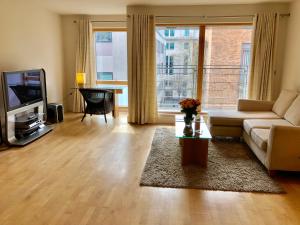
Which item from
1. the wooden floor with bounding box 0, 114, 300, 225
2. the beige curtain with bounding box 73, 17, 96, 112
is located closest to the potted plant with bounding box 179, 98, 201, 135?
the wooden floor with bounding box 0, 114, 300, 225

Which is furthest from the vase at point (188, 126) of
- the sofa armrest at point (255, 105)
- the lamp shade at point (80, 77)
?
the lamp shade at point (80, 77)

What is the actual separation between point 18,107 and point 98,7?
8.22 feet

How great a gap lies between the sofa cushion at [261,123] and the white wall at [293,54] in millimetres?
1031

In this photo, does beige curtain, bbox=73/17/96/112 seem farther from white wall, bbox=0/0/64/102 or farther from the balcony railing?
the balcony railing

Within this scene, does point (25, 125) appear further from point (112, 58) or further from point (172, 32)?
point (172, 32)

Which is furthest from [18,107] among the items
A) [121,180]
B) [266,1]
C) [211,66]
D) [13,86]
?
[266,1]

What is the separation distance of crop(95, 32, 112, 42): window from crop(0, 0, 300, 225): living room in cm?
2

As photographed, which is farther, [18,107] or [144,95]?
[144,95]

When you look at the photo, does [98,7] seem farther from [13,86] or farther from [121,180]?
[121,180]

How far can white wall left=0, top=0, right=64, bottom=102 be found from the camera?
13.4 ft

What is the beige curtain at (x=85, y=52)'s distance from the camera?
5.72 metres

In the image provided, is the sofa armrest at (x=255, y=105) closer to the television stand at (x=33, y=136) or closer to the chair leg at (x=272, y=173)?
the chair leg at (x=272, y=173)

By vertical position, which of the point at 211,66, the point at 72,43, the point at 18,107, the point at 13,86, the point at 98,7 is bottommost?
the point at 18,107

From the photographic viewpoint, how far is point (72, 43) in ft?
19.7
